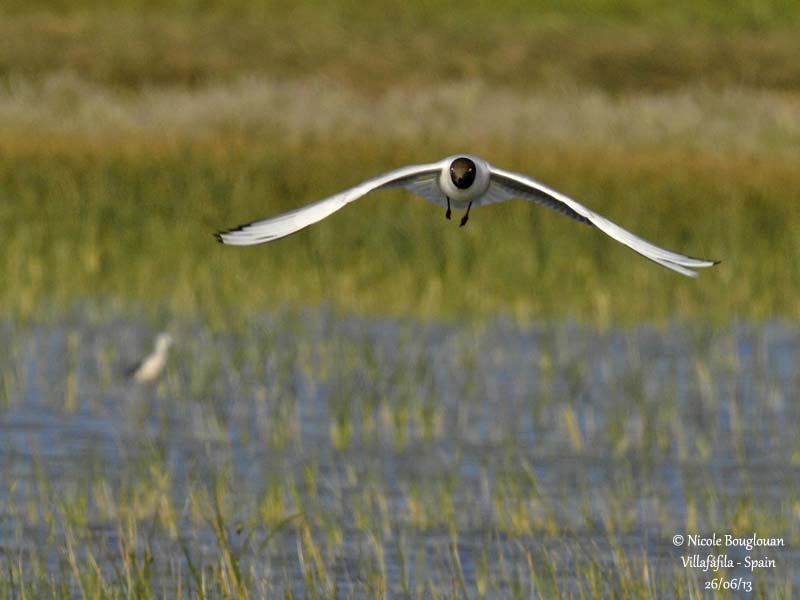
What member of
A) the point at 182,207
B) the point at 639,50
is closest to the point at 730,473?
the point at 182,207

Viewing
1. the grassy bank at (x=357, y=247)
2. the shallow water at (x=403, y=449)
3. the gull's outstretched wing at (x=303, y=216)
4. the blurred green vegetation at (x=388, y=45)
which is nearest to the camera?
the gull's outstretched wing at (x=303, y=216)

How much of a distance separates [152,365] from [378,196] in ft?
18.2

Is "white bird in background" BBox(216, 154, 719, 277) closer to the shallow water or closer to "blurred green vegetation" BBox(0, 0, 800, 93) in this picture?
the shallow water

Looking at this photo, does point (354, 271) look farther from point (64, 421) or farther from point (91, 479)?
point (91, 479)

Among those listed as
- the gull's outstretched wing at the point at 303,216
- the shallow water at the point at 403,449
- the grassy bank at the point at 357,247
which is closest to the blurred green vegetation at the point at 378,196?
the grassy bank at the point at 357,247

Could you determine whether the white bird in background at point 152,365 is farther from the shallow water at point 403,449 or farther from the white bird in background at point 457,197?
the white bird in background at point 457,197

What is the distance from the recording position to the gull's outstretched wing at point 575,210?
587cm

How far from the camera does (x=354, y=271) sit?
1553 centimetres

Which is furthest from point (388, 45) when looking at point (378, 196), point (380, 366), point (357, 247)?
point (380, 366)

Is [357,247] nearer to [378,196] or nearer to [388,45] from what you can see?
[378,196]

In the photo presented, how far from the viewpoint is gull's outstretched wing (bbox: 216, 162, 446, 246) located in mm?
5816

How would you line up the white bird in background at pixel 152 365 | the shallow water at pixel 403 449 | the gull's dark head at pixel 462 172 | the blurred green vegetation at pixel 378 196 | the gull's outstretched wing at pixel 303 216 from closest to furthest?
1. the gull's outstretched wing at pixel 303 216
2. the gull's dark head at pixel 462 172
3. the shallow water at pixel 403 449
4. the white bird in background at pixel 152 365
5. the blurred green vegetation at pixel 378 196

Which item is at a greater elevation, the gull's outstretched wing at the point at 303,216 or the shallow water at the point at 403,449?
the gull's outstretched wing at the point at 303,216

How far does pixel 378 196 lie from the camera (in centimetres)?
1731
